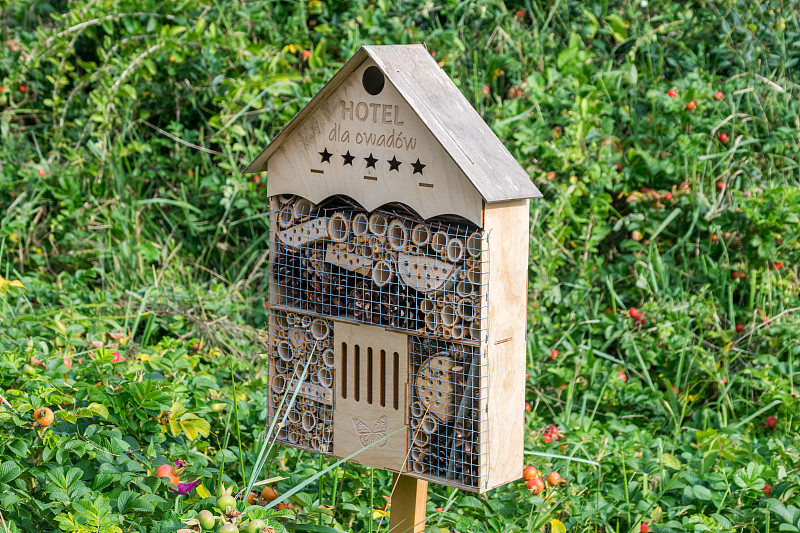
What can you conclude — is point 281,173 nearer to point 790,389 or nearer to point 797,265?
point 790,389

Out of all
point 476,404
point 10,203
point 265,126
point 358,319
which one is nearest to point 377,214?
point 358,319

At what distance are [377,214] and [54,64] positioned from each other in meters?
3.74

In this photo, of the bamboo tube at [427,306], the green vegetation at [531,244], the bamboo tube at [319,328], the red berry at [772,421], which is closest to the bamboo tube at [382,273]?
the bamboo tube at [427,306]

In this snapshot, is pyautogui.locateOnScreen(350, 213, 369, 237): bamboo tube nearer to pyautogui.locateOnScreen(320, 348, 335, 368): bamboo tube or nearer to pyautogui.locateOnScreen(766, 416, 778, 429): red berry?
pyautogui.locateOnScreen(320, 348, 335, 368): bamboo tube

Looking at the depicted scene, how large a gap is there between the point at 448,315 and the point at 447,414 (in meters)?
0.25

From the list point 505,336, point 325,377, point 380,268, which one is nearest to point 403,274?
point 380,268

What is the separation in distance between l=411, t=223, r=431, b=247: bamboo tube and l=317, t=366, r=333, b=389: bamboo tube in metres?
0.46

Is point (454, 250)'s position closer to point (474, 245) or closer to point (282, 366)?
point (474, 245)

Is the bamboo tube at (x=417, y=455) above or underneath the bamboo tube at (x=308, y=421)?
underneath

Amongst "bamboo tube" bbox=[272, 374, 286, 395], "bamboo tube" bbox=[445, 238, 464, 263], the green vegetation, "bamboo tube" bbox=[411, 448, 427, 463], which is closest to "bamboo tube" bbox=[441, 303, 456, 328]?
"bamboo tube" bbox=[445, 238, 464, 263]

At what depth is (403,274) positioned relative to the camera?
2246mm

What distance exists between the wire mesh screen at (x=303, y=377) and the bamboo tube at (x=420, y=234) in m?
0.37

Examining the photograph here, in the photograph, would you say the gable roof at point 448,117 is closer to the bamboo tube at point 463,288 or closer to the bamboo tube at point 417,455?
the bamboo tube at point 463,288

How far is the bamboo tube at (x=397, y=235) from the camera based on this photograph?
2240mm
